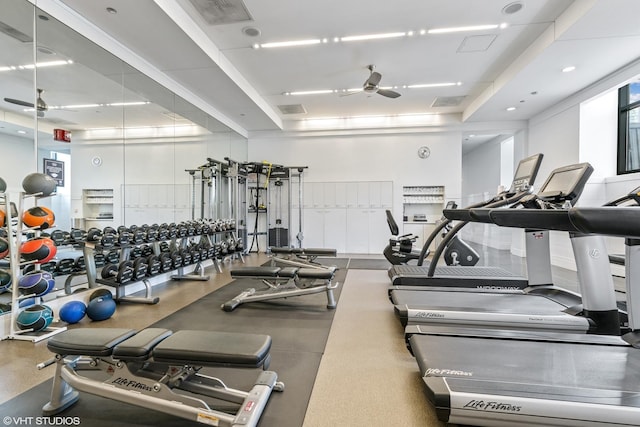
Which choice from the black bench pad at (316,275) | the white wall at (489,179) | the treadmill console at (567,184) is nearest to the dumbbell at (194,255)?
the black bench pad at (316,275)

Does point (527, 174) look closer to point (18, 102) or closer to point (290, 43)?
point (290, 43)

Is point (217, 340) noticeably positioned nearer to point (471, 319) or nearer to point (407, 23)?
point (471, 319)

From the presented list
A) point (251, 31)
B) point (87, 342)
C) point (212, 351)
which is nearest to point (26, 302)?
point (87, 342)

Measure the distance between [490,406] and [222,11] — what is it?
→ 4.59 m

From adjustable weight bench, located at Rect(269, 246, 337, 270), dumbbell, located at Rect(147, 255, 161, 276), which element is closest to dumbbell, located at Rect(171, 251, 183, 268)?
dumbbell, located at Rect(147, 255, 161, 276)

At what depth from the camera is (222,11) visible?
12.2 feet

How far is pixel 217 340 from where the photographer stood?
1.59m

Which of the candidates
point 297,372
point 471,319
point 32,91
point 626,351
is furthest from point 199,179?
point 626,351

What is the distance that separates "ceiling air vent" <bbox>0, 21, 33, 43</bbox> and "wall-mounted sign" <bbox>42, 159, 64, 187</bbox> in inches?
47.0

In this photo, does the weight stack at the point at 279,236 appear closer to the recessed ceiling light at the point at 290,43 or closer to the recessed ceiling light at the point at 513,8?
the recessed ceiling light at the point at 290,43

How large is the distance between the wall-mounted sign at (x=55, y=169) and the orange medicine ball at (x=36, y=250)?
92 centimetres

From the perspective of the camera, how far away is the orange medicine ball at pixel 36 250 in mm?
2681

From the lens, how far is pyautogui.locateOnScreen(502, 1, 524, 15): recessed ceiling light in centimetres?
367

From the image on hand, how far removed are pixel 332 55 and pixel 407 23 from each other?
1.28 metres
